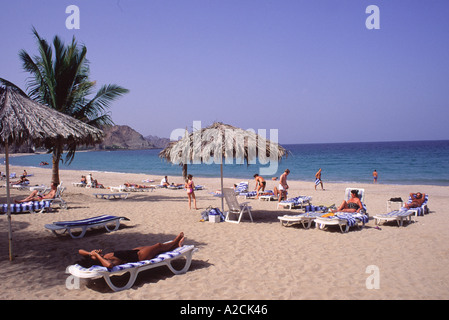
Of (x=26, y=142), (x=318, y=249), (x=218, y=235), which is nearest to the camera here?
(x=26, y=142)

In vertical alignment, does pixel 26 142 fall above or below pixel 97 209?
above

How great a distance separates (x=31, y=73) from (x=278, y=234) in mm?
10723

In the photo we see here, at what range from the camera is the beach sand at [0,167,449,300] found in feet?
13.1

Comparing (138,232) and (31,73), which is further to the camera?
(31,73)

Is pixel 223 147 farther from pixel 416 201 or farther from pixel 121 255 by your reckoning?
pixel 416 201

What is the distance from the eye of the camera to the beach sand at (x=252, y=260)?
3982 millimetres

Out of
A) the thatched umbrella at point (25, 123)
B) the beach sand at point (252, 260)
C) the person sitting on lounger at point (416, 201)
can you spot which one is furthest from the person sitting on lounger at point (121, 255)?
the person sitting on lounger at point (416, 201)

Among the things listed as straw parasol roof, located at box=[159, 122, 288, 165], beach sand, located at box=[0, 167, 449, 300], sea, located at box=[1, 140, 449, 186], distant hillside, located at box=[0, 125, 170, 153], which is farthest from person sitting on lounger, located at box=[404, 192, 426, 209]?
distant hillside, located at box=[0, 125, 170, 153]

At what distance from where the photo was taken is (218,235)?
6883mm

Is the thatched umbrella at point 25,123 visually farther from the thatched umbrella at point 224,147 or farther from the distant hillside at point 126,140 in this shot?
the distant hillside at point 126,140

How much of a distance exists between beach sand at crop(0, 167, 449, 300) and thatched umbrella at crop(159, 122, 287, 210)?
5.09 feet

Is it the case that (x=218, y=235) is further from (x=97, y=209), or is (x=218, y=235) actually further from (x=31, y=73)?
(x=31, y=73)
